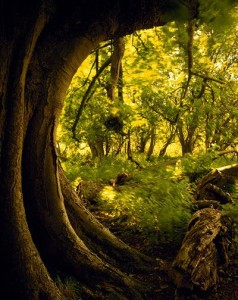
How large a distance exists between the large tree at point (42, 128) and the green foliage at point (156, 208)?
1.20m

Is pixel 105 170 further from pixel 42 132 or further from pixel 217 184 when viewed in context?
pixel 42 132

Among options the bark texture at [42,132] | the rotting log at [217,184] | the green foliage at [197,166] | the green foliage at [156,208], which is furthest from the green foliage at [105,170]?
the bark texture at [42,132]

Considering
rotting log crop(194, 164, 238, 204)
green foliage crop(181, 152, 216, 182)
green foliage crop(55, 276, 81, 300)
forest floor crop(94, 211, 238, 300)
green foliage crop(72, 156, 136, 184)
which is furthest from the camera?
green foliage crop(181, 152, 216, 182)

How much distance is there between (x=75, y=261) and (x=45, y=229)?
0.46 metres

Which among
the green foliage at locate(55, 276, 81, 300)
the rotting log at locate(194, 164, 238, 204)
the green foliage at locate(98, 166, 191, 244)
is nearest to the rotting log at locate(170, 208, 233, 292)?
the green foliage at locate(98, 166, 191, 244)

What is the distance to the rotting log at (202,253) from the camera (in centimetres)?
344

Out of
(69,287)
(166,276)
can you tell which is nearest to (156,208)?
(166,276)

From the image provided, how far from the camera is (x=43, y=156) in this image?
10.7 ft

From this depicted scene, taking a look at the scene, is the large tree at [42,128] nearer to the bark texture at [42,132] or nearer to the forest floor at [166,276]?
the bark texture at [42,132]

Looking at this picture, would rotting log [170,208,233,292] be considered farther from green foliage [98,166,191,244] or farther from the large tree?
the large tree

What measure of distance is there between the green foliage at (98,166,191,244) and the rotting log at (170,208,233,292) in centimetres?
Answer: 33

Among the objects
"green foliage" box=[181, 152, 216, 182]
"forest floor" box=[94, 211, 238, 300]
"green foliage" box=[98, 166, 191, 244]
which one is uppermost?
"green foliage" box=[181, 152, 216, 182]

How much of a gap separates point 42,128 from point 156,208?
2.43 meters

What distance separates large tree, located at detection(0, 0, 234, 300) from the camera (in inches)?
107
